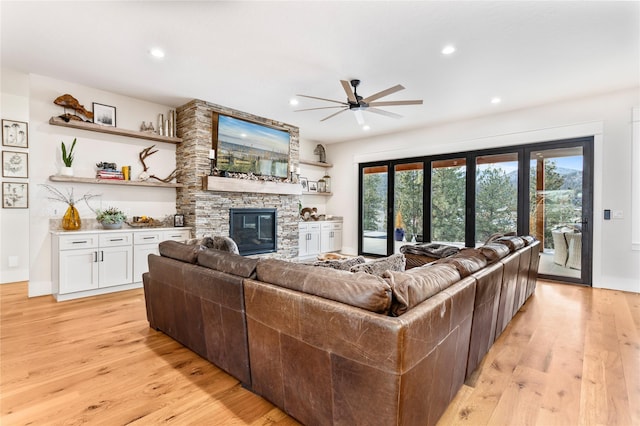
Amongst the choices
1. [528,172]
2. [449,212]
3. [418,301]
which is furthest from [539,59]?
[418,301]

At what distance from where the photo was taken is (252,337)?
1.80 metres

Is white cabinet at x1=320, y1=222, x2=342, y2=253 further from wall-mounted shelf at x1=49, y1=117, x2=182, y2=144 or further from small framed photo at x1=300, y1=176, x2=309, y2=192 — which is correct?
wall-mounted shelf at x1=49, y1=117, x2=182, y2=144

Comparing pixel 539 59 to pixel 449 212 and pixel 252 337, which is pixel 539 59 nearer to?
pixel 449 212

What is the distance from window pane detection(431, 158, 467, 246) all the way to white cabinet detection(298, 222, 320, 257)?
2.51 meters

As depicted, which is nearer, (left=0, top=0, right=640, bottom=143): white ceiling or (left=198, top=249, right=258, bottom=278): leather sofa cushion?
(left=198, top=249, right=258, bottom=278): leather sofa cushion

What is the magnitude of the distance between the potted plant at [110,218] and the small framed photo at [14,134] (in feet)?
5.94

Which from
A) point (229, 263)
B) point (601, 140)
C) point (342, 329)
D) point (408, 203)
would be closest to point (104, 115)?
point (229, 263)

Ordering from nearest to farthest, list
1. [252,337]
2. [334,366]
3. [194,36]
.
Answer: [334,366] < [252,337] < [194,36]

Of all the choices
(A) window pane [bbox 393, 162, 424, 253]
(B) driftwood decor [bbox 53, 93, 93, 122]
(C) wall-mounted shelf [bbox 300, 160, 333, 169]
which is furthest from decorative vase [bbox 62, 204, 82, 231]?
(A) window pane [bbox 393, 162, 424, 253]

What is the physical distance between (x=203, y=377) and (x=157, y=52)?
127 inches

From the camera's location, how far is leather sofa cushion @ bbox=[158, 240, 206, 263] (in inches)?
93.5

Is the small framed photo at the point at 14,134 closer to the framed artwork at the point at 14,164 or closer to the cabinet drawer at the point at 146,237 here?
the framed artwork at the point at 14,164

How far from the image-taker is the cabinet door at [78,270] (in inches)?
147

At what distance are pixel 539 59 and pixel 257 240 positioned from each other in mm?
4832
